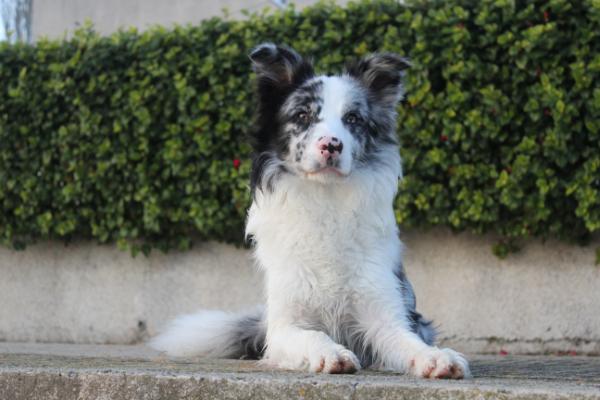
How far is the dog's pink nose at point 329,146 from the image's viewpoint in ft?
12.4

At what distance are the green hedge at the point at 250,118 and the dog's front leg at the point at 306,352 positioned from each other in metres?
2.83

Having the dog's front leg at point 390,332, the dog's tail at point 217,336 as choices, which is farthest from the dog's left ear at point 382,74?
the dog's tail at point 217,336

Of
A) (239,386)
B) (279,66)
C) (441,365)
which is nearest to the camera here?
(239,386)

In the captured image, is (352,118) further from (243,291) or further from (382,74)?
(243,291)

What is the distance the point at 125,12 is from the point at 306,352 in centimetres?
881

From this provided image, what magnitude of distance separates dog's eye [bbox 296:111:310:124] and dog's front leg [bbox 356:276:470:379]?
872mm

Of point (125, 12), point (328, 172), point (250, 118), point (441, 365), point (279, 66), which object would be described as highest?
point (125, 12)

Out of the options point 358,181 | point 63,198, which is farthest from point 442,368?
point 63,198

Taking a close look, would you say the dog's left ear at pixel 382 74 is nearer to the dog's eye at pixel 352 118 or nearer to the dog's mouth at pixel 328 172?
the dog's eye at pixel 352 118

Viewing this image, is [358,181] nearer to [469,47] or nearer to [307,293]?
[307,293]

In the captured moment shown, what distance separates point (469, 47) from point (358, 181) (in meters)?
2.64

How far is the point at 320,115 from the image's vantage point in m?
4.01

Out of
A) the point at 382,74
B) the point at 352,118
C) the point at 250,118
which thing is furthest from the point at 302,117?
the point at 250,118

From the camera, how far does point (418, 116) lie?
6.33m
